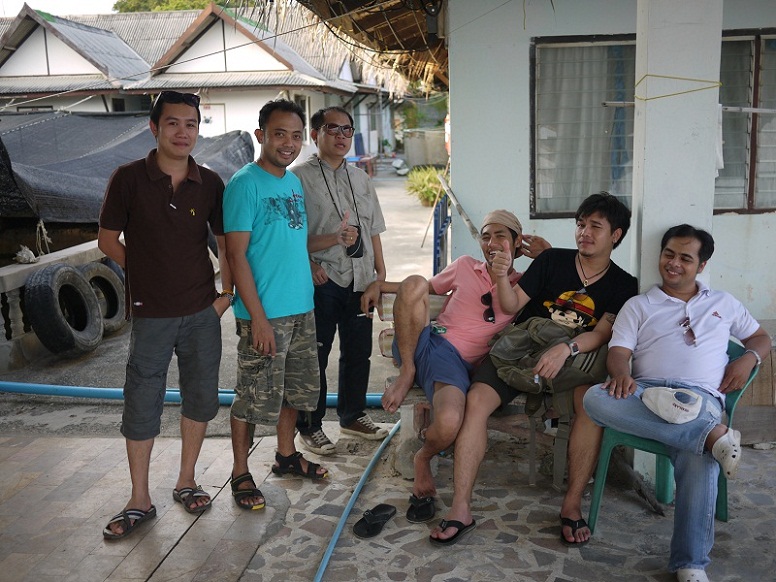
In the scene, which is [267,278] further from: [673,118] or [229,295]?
[673,118]

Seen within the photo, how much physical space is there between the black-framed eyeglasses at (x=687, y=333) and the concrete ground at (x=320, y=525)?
811mm

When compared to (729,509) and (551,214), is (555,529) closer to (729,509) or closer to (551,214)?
(729,509)

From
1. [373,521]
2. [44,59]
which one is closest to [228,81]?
[44,59]

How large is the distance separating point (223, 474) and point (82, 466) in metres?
0.81

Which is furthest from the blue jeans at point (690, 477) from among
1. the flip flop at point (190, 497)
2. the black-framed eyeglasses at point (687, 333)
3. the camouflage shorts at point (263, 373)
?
the flip flop at point (190, 497)

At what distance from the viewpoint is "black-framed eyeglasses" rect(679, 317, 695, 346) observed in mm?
3161

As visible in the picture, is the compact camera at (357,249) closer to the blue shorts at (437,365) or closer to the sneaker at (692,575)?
the blue shorts at (437,365)

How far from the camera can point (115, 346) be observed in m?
6.64

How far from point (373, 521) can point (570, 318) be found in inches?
50.4

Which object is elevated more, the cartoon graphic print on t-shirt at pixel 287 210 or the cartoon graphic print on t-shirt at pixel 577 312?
the cartoon graphic print on t-shirt at pixel 287 210

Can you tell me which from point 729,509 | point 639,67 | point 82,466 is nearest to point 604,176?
point 639,67

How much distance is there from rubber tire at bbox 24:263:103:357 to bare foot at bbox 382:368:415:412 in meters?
3.50

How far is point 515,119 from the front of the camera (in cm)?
559

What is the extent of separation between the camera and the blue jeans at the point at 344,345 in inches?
154
